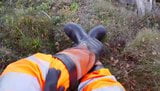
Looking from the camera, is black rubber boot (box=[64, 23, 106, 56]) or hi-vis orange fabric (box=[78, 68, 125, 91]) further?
black rubber boot (box=[64, 23, 106, 56])

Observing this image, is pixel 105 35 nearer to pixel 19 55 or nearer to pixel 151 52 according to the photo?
Result: pixel 151 52

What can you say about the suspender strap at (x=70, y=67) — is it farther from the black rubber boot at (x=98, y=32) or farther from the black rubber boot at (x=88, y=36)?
the black rubber boot at (x=98, y=32)

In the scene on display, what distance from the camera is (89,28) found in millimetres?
3127

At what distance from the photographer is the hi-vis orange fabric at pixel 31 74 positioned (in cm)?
216

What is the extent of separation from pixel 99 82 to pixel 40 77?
36cm

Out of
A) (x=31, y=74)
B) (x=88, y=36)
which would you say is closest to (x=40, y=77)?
(x=31, y=74)

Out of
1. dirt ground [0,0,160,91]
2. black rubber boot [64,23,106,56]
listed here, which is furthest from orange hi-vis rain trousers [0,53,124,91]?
dirt ground [0,0,160,91]

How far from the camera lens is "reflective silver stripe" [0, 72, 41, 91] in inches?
84.7

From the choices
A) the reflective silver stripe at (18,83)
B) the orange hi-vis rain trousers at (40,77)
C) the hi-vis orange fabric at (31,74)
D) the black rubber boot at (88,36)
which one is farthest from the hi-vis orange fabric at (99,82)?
the reflective silver stripe at (18,83)

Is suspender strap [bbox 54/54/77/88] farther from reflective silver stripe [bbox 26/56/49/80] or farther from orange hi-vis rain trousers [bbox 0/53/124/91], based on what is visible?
reflective silver stripe [bbox 26/56/49/80]

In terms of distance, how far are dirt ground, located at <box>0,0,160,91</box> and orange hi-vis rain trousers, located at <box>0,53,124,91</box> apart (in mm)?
441

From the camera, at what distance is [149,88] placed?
2795 millimetres

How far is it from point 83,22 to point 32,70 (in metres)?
1.02

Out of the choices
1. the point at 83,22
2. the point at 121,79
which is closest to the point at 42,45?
the point at 83,22
